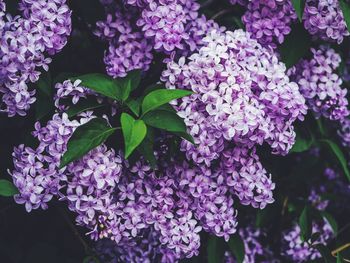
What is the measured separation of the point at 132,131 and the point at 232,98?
45 centimetres

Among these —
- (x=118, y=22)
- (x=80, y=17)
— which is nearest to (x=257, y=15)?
(x=118, y=22)

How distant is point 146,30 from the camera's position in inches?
98.0

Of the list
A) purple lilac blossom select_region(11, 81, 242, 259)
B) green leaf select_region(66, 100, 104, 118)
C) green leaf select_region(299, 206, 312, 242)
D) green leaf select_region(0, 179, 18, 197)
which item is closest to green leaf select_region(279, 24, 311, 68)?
purple lilac blossom select_region(11, 81, 242, 259)

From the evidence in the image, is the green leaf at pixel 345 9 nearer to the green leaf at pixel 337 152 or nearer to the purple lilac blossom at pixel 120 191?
the green leaf at pixel 337 152

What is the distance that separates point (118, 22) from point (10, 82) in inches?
21.2

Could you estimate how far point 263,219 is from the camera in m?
2.97

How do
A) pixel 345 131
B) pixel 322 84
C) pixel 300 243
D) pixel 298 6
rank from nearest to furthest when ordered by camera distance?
pixel 298 6 < pixel 322 84 < pixel 345 131 < pixel 300 243

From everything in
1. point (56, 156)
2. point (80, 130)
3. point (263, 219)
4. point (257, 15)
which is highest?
point (257, 15)

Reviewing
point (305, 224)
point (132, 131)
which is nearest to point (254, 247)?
point (305, 224)

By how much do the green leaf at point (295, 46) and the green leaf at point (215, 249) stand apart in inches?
A: 31.0

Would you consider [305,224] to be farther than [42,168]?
Yes

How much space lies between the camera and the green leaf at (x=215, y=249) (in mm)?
2641

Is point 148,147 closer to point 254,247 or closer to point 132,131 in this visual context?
point 132,131

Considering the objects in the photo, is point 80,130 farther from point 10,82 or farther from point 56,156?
point 10,82
